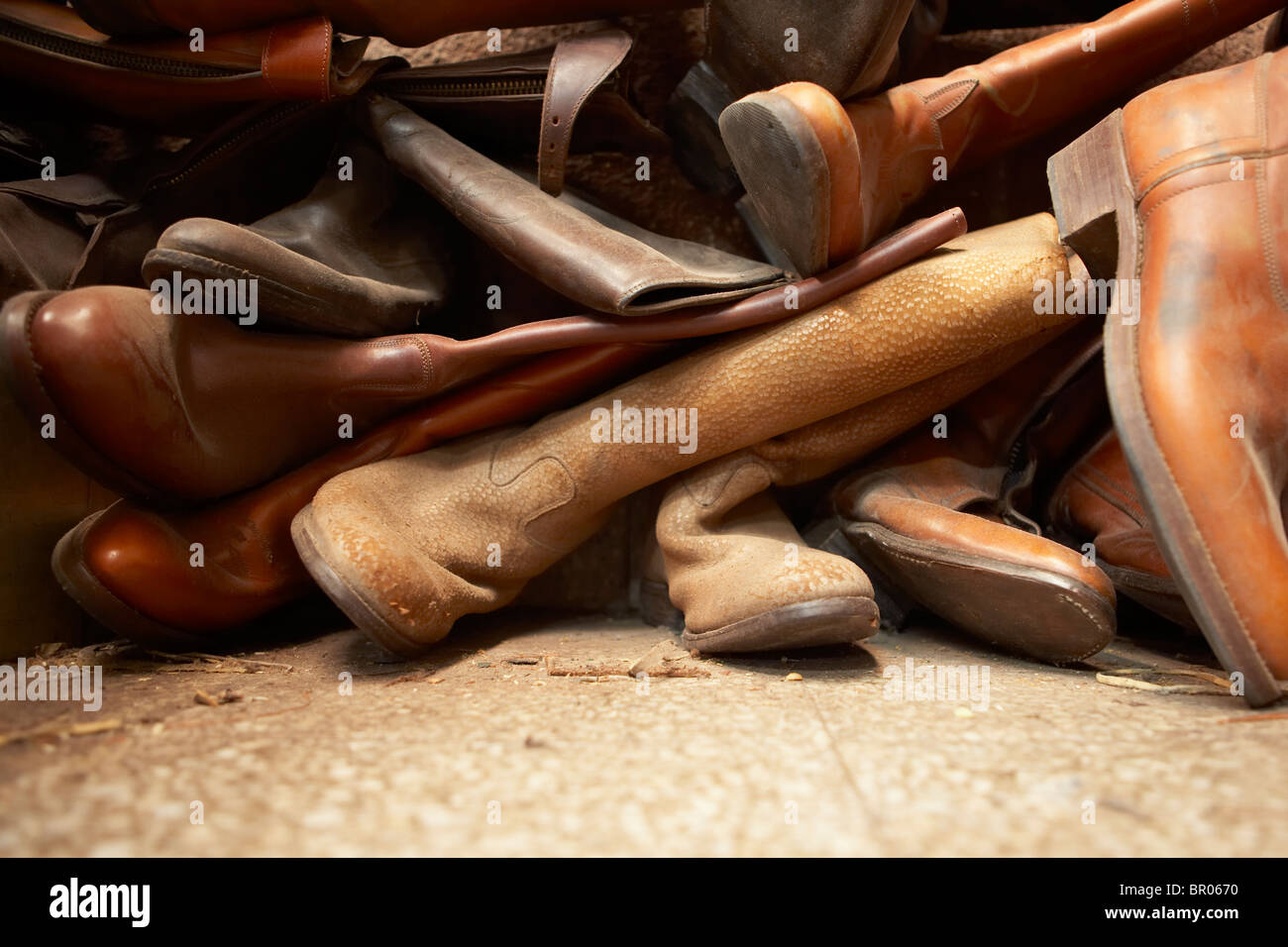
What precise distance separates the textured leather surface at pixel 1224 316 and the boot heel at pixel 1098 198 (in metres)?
0.01

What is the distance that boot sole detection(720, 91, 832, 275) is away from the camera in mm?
766

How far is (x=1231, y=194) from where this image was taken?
29.0 inches

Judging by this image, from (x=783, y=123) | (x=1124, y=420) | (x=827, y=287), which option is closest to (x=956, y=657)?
(x=1124, y=420)

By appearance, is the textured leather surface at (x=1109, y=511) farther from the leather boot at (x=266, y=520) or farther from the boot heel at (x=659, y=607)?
the boot heel at (x=659, y=607)

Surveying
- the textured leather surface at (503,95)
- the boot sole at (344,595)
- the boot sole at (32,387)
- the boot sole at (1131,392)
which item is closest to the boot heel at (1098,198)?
the boot sole at (1131,392)

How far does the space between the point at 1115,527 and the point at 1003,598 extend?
0.25 meters

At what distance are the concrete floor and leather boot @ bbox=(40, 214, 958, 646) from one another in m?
0.08

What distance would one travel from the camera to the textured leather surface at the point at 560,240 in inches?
33.0

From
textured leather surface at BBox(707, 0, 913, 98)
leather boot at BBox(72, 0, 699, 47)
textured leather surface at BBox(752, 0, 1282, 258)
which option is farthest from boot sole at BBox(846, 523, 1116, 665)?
leather boot at BBox(72, 0, 699, 47)

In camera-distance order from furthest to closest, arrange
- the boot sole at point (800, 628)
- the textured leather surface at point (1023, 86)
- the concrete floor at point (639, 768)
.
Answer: the textured leather surface at point (1023, 86) < the boot sole at point (800, 628) < the concrete floor at point (639, 768)

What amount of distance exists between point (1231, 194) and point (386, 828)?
2.89ft

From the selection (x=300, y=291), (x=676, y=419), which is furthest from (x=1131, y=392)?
(x=300, y=291)

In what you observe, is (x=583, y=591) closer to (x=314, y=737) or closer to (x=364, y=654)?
(x=364, y=654)

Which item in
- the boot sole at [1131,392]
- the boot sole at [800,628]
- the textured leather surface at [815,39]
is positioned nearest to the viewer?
the boot sole at [1131,392]
